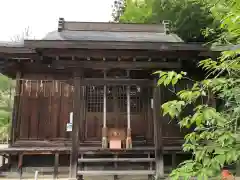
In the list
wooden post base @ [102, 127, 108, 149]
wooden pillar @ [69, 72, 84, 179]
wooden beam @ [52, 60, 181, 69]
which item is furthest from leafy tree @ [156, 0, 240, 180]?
wooden post base @ [102, 127, 108, 149]

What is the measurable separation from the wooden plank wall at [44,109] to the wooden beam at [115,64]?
1941mm

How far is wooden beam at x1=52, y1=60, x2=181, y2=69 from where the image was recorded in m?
5.55

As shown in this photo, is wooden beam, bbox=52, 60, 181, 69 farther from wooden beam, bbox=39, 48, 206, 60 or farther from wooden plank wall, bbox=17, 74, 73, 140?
wooden plank wall, bbox=17, 74, 73, 140

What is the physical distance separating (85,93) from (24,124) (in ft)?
6.88

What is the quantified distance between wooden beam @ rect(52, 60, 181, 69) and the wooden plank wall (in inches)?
Answer: 76.4

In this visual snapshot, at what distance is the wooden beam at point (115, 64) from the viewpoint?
218 inches

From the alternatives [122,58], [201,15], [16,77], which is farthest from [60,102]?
[201,15]

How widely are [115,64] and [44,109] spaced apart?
303cm

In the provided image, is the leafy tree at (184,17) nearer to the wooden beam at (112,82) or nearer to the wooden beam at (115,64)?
the wooden beam at (115,64)

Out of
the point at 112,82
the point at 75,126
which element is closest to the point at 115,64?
the point at 112,82

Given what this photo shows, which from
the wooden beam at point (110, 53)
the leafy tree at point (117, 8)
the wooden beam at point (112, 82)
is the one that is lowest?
the wooden beam at point (112, 82)

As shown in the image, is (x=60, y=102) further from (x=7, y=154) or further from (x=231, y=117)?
(x=231, y=117)

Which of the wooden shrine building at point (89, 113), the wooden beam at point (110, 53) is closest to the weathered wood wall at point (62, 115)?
the wooden shrine building at point (89, 113)

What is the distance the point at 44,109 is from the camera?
23.9 feet
